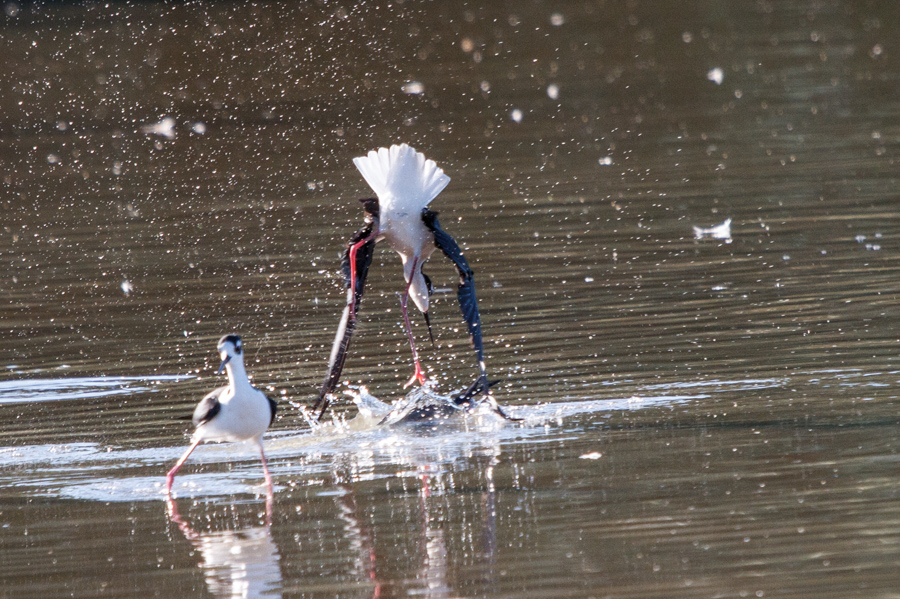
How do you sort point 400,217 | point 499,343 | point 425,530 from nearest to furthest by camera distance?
1. point 425,530
2. point 400,217
3. point 499,343

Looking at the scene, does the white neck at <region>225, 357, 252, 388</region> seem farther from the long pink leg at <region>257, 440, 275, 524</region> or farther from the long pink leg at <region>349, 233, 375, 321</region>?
the long pink leg at <region>349, 233, 375, 321</region>

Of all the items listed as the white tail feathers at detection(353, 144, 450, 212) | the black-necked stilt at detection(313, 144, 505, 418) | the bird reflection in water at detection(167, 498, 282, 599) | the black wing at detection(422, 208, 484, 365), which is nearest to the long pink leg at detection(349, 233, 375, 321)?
the black-necked stilt at detection(313, 144, 505, 418)

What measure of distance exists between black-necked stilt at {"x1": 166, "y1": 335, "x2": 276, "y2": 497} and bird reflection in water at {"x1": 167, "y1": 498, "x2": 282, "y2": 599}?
48 cm

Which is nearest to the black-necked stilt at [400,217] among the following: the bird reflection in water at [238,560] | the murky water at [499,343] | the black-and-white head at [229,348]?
the murky water at [499,343]

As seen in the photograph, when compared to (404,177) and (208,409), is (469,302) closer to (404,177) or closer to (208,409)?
(404,177)

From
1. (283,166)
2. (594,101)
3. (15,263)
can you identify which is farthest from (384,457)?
(594,101)

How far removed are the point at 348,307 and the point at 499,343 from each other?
5.51 ft

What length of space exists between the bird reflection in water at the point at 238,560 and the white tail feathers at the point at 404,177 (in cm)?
273

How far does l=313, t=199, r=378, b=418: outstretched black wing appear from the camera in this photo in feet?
27.3

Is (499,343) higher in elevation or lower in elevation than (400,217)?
lower

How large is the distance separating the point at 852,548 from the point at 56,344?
259 inches

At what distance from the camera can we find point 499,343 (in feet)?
32.3

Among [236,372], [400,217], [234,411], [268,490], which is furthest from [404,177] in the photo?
[268,490]

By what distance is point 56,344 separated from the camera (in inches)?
418
